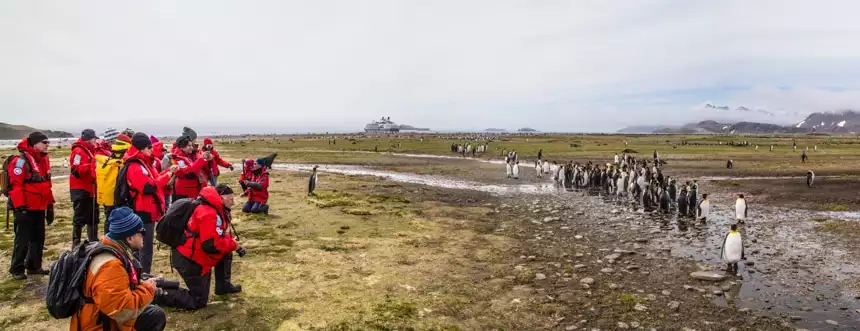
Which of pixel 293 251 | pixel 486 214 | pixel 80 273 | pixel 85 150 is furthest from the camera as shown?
pixel 486 214

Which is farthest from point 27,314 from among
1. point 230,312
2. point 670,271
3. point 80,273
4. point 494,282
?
point 670,271

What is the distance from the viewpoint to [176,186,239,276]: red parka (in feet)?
20.3

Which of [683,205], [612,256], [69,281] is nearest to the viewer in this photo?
[69,281]

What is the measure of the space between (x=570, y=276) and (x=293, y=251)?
5609mm

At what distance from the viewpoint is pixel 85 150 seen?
810 cm

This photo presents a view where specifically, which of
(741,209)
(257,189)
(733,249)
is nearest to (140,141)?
(257,189)

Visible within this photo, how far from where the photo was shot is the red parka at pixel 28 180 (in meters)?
7.33

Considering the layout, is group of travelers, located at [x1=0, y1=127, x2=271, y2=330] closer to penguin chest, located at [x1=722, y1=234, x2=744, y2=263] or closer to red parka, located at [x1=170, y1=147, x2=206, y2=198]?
red parka, located at [x1=170, y1=147, x2=206, y2=198]

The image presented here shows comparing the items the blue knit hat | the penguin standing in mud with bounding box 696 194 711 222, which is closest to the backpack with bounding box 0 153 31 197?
the blue knit hat

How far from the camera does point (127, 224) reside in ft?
12.9

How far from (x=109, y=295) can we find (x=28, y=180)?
5465mm

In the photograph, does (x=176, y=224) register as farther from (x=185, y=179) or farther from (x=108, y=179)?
A: (x=185, y=179)

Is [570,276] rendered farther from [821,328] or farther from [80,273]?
[80,273]

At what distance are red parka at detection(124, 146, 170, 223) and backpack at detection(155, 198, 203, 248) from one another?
83 cm
